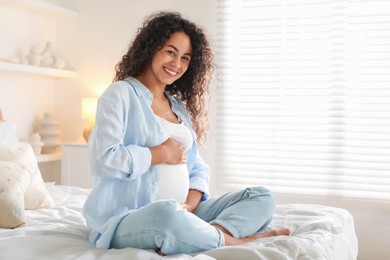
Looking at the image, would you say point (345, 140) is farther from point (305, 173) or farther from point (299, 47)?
point (299, 47)

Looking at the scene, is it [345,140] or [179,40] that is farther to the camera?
[345,140]

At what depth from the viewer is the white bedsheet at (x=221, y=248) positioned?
1766 mm

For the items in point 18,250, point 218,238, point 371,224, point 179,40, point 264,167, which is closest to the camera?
point 18,250

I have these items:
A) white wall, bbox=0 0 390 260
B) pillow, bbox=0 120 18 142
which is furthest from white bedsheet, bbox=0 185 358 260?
white wall, bbox=0 0 390 260

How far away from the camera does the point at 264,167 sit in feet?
13.6

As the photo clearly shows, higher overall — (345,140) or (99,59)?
(99,59)

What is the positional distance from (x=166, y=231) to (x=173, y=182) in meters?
0.42

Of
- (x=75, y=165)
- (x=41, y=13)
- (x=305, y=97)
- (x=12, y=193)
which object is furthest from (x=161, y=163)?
(x=41, y=13)

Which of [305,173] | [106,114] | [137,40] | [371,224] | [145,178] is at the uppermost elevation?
[137,40]

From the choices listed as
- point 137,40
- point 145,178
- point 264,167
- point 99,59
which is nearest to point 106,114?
point 145,178

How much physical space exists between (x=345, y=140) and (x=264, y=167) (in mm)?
591

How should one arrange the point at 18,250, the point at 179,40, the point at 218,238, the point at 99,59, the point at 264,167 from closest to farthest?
1. the point at 18,250
2. the point at 218,238
3. the point at 179,40
4. the point at 264,167
5. the point at 99,59

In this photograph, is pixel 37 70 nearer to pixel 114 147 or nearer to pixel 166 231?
pixel 114 147

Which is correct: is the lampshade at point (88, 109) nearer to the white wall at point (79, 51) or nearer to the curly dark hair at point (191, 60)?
the white wall at point (79, 51)
